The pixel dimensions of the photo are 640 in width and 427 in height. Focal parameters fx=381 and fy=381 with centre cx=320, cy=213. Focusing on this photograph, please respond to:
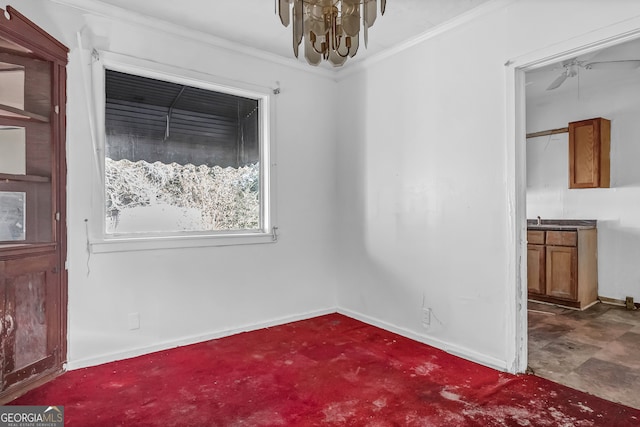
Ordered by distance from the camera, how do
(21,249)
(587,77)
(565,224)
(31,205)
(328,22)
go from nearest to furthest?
1. (328,22)
2. (21,249)
3. (31,205)
4. (587,77)
5. (565,224)

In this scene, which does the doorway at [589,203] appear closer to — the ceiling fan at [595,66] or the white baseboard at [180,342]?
the ceiling fan at [595,66]

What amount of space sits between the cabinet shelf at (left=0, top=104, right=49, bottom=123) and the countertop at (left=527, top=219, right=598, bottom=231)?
16.2 feet

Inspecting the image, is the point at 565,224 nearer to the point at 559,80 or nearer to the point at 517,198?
the point at 559,80

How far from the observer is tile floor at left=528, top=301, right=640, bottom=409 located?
2.41 meters

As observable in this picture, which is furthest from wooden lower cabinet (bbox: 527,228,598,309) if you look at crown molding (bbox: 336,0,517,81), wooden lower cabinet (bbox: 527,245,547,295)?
crown molding (bbox: 336,0,517,81)

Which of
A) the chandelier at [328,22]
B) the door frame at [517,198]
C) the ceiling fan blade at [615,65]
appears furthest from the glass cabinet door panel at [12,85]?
the ceiling fan blade at [615,65]

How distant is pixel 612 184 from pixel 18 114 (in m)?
5.75

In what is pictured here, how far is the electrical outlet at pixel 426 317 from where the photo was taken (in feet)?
10.4

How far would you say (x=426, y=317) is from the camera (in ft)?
10.5

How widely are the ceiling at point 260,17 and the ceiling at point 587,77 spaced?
4.83 ft

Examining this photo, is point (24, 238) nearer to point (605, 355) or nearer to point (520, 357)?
point (520, 357)

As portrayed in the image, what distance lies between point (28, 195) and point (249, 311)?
1904 mm

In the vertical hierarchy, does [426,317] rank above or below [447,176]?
below

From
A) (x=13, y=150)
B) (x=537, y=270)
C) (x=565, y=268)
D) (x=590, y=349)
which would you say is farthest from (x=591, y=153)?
(x=13, y=150)
